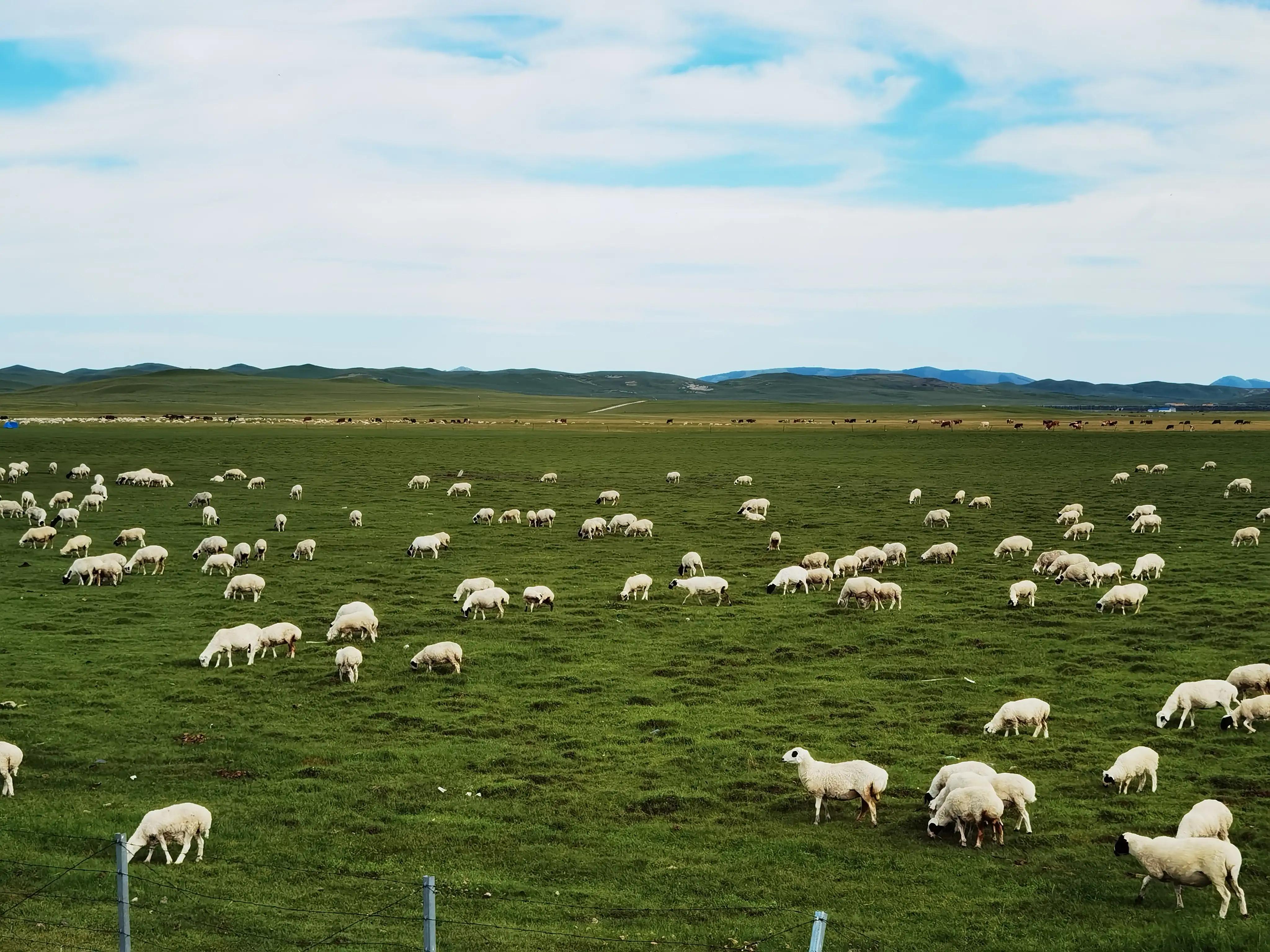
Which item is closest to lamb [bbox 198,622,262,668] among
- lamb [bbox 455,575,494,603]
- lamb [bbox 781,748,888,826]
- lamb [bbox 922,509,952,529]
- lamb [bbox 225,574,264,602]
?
lamb [bbox 225,574,264,602]

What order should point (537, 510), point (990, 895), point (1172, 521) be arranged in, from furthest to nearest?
point (537, 510) < point (1172, 521) < point (990, 895)

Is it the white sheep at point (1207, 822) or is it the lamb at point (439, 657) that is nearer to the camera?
the white sheep at point (1207, 822)

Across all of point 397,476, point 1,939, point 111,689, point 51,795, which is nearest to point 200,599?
point 111,689

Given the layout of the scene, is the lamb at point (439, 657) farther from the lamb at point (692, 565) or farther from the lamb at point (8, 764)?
the lamb at point (692, 565)

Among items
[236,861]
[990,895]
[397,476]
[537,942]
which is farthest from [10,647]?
[397,476]

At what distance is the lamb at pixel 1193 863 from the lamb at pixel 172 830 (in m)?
11.5

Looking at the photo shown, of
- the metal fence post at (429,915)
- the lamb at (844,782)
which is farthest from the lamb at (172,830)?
the lamb at (844,782)

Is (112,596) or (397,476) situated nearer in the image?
(112,596)

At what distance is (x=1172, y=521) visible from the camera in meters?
44.8

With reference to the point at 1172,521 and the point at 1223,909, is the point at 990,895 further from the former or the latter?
the point at 1172,521

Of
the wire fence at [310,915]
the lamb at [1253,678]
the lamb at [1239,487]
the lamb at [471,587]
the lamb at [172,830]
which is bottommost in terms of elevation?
the wire fence at [310,915]

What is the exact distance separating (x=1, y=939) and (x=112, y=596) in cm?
2164

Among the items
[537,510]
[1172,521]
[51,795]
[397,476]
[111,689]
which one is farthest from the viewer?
[397,476]

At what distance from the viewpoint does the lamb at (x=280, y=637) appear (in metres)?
24.2
